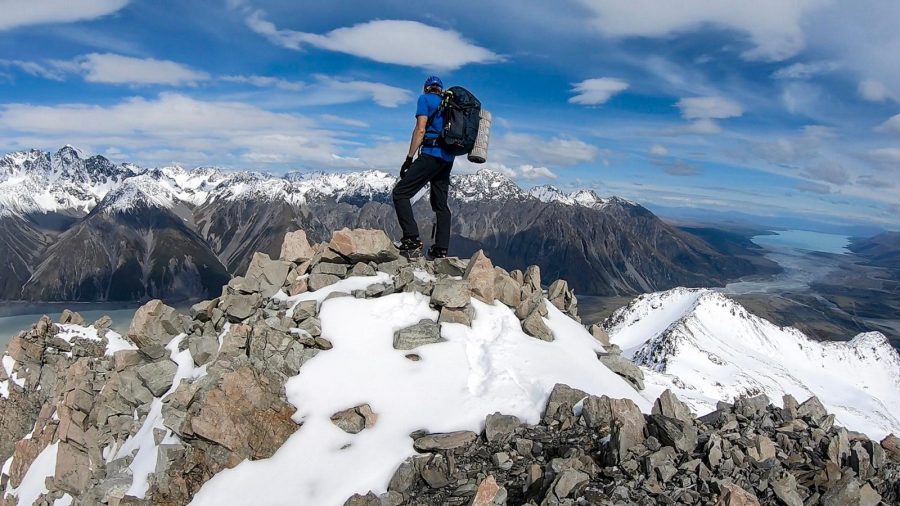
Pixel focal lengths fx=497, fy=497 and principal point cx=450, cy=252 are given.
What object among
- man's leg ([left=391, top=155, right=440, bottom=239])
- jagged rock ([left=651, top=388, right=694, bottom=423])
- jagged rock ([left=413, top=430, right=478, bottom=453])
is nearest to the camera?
jagged rock ([left=651, top=388, right=694, bottom=423])

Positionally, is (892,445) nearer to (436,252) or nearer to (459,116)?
(459,116)

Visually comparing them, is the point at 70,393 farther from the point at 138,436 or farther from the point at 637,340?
the point at 637,340

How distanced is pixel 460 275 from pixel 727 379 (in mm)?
122302

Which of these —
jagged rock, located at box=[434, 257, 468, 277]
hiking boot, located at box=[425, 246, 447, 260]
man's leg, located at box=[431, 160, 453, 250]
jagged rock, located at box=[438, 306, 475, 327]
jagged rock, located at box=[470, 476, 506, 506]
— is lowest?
jagged rock, located at box=[470, 476, 506, 506]

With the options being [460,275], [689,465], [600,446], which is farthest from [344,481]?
[460,275]

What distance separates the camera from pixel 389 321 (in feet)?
51.7

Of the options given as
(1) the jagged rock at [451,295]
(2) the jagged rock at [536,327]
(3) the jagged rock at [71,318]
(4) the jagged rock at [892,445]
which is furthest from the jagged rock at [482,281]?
(3) the jagged rock at [71,318]

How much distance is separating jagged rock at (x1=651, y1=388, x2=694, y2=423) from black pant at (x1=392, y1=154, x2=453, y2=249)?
9138mm

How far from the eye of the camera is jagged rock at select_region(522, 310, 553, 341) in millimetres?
16359

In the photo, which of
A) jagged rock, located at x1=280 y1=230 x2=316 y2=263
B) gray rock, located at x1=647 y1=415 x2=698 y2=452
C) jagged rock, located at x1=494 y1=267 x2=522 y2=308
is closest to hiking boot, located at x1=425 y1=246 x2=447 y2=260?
jagged rock, located at x1=494 y1=267 x2=522 y2=308

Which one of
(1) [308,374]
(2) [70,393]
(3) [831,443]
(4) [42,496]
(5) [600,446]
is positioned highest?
(3) [831,443]

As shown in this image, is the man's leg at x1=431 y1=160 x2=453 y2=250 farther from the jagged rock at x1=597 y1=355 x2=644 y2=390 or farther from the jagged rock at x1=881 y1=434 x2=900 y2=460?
the jagged rock at x1=881 y1=434 x2=900 y2=460

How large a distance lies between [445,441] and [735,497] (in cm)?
580

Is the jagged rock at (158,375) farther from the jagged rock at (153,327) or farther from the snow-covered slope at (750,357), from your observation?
the snow-covered slope at (750,357)
